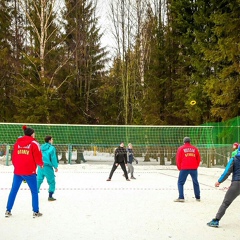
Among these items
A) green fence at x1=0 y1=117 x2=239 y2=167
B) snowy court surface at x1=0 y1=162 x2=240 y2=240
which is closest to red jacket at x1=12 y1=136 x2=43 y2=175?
snowy court surface at x1=0 y1=162 x2=240 y2=240

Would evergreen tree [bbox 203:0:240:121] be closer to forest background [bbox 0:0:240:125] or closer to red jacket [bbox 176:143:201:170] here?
forest background [bbox 0:0:240:125]

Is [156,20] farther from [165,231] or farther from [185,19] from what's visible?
[165,231]

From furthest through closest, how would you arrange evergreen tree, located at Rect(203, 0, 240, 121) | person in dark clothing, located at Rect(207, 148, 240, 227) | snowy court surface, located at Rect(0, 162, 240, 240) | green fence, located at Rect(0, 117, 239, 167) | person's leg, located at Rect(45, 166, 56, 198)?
green fence, located at Rect(0, 117, 239, 167), evergreen tree, located at Rect(203, 0, 240, 121), person's leg, located at Rect(45, 166, 56, 198), person in dark clothing, located at Rect(207, 148, 240, 227), snowy court surface, located at Rect(0, 162, 240, 240)

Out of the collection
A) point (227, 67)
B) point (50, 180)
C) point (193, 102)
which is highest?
point (227, 67)

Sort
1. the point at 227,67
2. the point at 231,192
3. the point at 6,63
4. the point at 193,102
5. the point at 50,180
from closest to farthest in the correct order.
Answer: the point at 231,192, the point at 50,180, the point at 227,67, the point at 193,102, the point at 6,63

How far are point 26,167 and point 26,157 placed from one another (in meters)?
0.19

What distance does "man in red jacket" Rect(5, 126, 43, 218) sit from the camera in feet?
20.7

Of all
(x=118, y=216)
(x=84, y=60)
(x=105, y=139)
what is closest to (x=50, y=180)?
(x=118, y=216)

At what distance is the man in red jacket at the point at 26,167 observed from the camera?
630cm

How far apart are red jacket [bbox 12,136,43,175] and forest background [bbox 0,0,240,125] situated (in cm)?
1458

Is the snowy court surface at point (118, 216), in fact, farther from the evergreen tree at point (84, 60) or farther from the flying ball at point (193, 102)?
the evergreen tree at point (84, 60)

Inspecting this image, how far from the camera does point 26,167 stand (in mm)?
6289

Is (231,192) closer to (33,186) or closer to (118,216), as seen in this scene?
(118,216)

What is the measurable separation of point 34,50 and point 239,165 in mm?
19913
